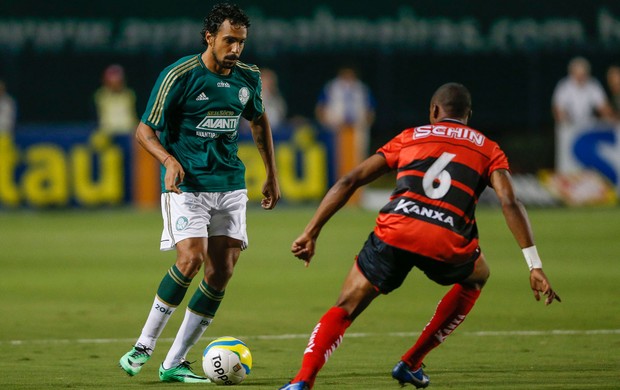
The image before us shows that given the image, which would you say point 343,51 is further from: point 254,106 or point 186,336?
point 186,336

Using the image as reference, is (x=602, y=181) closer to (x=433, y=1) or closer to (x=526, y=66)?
(x=526, y=66)

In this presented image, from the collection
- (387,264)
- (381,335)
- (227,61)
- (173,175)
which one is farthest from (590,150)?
Answer: (387,264)

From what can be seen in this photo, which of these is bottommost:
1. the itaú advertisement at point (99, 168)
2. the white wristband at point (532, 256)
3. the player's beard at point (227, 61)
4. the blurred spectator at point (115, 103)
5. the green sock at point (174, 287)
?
the itaú advertisement at point (99, 168)

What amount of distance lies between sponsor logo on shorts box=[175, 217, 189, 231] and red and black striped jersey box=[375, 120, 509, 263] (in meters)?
1.52

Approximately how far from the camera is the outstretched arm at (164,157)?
7.53 meters

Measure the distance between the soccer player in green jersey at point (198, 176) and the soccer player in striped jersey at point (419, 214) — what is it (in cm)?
138

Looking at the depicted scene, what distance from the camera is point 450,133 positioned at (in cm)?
681

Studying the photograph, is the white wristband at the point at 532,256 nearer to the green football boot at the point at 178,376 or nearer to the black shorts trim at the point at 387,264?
the black shorts trim at the point at 387,264

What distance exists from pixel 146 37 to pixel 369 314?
1594 centimetres

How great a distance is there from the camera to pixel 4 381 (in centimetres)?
758

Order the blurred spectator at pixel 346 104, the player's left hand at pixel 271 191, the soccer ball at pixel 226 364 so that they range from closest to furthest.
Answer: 1. the soccer ball at pixel 226 364
2. the player's left hand at pixel 271 191
3. the blurred spectator at pixel 346 104

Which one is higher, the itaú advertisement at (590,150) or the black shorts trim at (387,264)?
the black shorts trim at (387,264)

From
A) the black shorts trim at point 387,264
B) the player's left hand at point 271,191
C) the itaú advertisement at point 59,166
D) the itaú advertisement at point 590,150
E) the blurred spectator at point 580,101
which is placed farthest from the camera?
the blurred spectator at point 580,101

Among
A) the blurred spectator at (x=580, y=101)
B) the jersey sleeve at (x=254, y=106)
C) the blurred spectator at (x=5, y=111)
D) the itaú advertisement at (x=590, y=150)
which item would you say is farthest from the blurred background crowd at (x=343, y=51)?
the jersey sleeve at (x=254, y=106)
